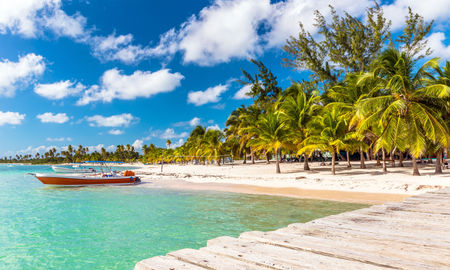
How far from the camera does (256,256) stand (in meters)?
2.15

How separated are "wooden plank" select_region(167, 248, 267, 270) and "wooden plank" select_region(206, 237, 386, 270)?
2.4 inches

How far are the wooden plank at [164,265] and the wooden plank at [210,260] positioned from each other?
55mm

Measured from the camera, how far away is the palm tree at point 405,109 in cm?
1466

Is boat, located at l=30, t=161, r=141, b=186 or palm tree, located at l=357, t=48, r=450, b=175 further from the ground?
palm tree, located at l=357, t=48, r=450, b=175

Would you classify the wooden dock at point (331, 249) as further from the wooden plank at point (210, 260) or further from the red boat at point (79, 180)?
the red boat at point (79, 180)

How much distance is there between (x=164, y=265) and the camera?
2.02 metres

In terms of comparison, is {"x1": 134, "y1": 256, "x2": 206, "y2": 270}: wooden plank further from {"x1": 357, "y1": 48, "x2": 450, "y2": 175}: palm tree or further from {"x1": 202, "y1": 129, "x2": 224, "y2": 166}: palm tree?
{"x1": 202, "y1": 129, "x2": 224, "y2": 166}: palm tree

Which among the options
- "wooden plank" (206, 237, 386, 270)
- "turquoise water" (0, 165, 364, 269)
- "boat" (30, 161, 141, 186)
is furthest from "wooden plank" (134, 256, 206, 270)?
"boat" (30, 161, 141, 186)

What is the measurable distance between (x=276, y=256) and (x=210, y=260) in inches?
21.2

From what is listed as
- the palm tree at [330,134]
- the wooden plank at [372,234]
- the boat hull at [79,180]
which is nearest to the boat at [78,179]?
the boat hull at [79,180]

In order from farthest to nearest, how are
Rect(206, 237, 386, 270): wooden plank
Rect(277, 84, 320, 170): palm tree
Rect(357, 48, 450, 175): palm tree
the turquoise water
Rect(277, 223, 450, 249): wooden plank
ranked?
1. Rect(277, 84, 320, 170): palm tree
2. Rect(357, 48, 450, 175): palm tree
3. the turquoise water
4. Rect(277, 223, 450, 249): wooden plank
5. Rect(206, 237, 386, 270): wooden plank

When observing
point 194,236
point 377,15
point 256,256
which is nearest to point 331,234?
point 256,256

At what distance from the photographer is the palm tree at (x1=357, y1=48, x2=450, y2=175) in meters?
14.7

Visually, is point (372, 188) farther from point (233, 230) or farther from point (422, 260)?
point (422, 260)
